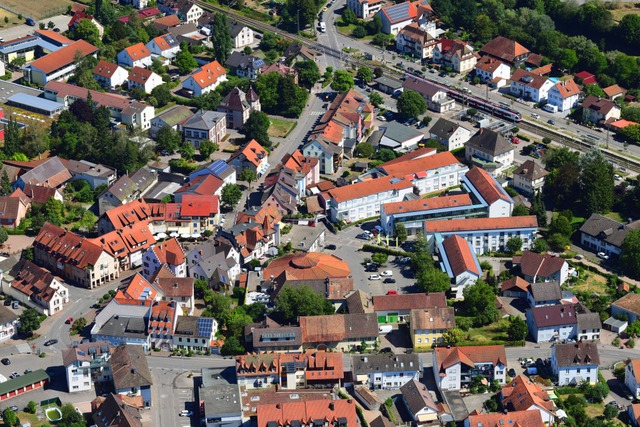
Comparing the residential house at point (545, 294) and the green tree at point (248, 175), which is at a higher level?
the residential house at point (545, 294)

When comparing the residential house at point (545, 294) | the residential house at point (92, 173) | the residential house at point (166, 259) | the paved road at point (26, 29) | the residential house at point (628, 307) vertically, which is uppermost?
the residential house at point (628, 307)

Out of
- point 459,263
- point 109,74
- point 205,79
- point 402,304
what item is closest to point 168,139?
point 205,79

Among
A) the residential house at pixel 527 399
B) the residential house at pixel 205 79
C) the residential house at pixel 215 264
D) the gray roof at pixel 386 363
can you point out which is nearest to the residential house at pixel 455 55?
the residential house at pixel 205 79

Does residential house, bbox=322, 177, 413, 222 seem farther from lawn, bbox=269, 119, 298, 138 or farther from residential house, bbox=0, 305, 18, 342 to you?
residential house, bbox=0, 305, 18, 342

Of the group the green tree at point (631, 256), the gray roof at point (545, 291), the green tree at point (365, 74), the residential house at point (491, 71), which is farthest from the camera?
the residential house at point (491, 71)

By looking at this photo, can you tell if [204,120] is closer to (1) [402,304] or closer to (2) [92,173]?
(2) [92,173]

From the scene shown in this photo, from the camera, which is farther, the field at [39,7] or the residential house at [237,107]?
the field at [39,7]

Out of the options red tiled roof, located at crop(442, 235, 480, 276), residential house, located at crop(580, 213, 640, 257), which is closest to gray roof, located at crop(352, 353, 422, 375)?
red tiled roof, located at crop(442, 235, 480, 276)

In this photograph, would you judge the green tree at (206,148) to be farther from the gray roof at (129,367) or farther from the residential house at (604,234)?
the residential house at (604,234)
